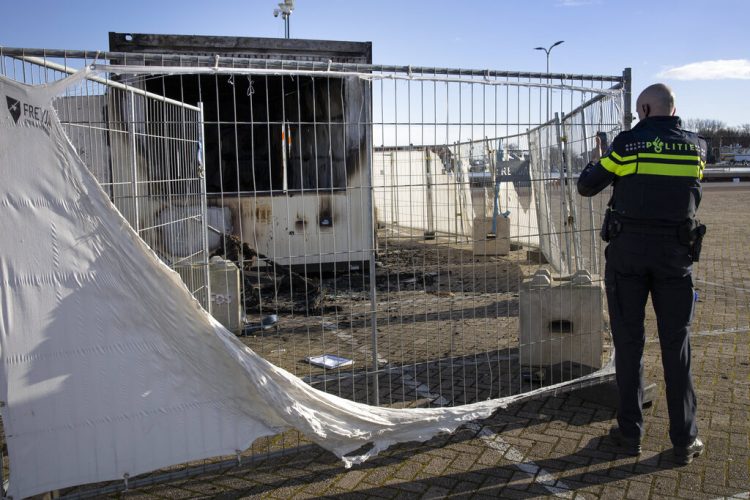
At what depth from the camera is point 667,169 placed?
3.71m

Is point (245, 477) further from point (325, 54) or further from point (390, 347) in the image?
point (325, 54)

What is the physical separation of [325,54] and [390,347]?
569 cm

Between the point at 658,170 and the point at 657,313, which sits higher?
the point at 658,170

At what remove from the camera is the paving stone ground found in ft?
11.8

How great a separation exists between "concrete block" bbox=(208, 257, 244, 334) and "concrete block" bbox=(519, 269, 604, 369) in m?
3.06

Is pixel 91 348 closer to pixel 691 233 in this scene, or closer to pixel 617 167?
pixel 617 167

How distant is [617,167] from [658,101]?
46cm

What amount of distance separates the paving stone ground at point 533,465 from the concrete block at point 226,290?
2.96 meters

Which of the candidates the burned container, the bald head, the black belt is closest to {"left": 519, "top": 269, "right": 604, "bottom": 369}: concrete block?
A: the black belt

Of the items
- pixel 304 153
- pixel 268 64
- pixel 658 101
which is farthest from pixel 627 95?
pixel 304 153

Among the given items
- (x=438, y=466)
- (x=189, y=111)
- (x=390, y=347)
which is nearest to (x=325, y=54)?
(x=189, y=111)

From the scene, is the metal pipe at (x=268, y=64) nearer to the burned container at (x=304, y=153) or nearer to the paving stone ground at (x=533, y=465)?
the paving stone ground at (x=533, y=465)

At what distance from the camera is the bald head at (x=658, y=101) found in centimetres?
381

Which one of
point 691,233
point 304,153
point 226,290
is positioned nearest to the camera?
point 691,233
